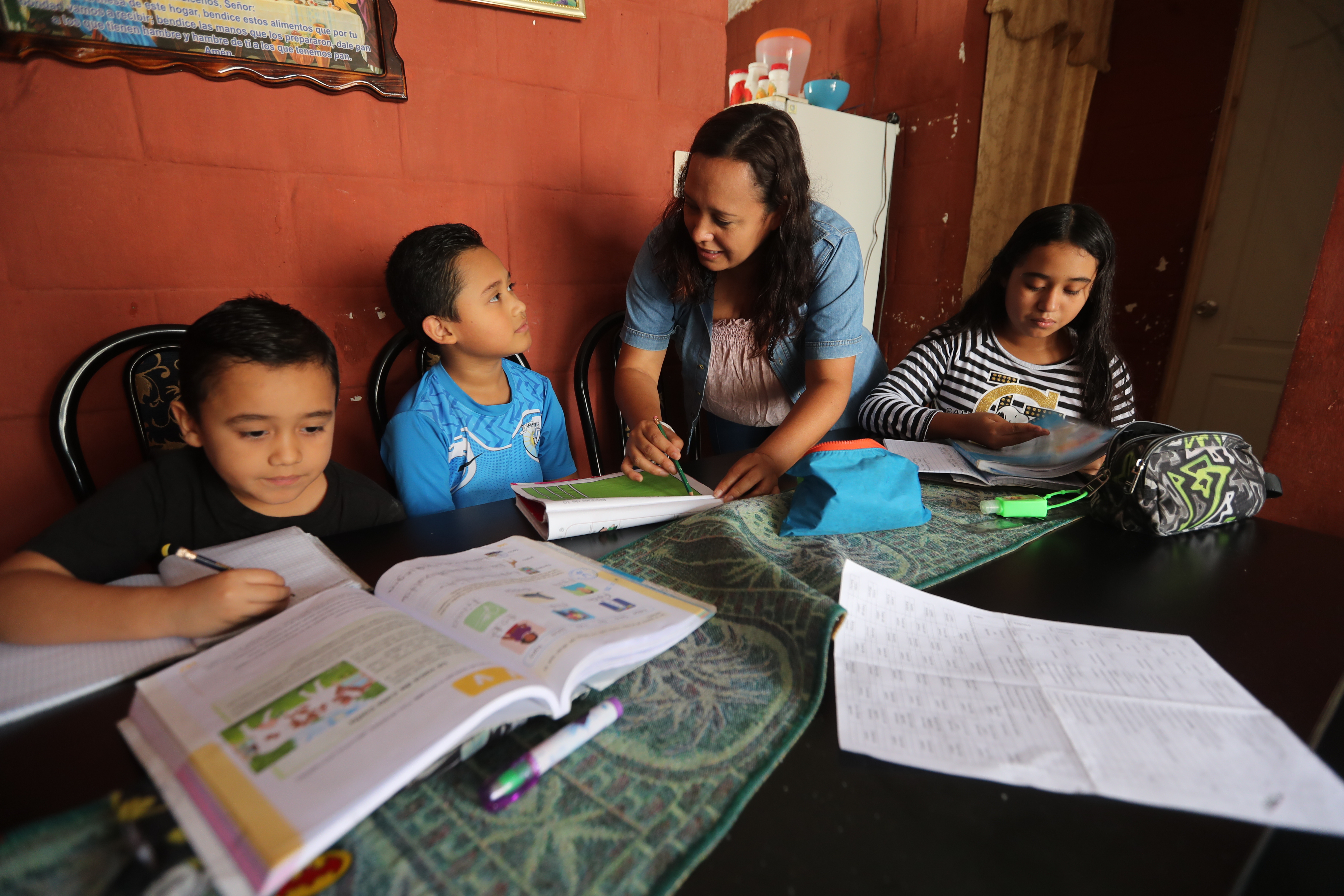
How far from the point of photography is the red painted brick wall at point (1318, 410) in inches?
59.4

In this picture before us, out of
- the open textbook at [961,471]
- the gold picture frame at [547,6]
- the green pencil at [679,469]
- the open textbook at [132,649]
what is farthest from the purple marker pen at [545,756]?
the gold picture frame at [547,6]

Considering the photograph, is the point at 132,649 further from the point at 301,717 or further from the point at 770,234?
the point at 770,234

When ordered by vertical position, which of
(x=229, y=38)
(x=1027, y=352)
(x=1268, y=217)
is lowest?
(x=1027, y=352)

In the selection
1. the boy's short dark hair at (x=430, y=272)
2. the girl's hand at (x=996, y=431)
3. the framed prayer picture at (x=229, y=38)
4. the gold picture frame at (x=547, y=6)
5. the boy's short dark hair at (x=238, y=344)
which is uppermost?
the gold picture frame at (x=547, y=6)

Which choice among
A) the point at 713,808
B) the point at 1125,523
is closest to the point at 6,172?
the point at 713,808

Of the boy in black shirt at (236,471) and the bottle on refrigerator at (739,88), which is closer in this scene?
the boy in black shirt at (236,471)

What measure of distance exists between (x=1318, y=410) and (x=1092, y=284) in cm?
76

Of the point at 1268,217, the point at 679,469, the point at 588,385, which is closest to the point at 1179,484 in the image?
the point at 679,469

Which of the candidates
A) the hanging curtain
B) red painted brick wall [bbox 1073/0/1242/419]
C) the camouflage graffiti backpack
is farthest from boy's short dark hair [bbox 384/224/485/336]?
red painted brick wall [bbox 1073/0/1242/419]

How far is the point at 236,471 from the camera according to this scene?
89 cm

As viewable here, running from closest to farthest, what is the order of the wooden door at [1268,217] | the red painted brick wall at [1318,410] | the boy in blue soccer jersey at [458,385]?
the boy in blue soccer jersey at [458,385] < the red painted brick wall at [1318,410] < the wooden door at [1268,217]

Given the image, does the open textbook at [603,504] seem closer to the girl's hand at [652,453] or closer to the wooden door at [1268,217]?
the girl's hand at [652,453]

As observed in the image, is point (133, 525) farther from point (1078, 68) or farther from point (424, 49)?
point (1078, 68)

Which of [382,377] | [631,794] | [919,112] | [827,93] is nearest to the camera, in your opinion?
[631,794]
